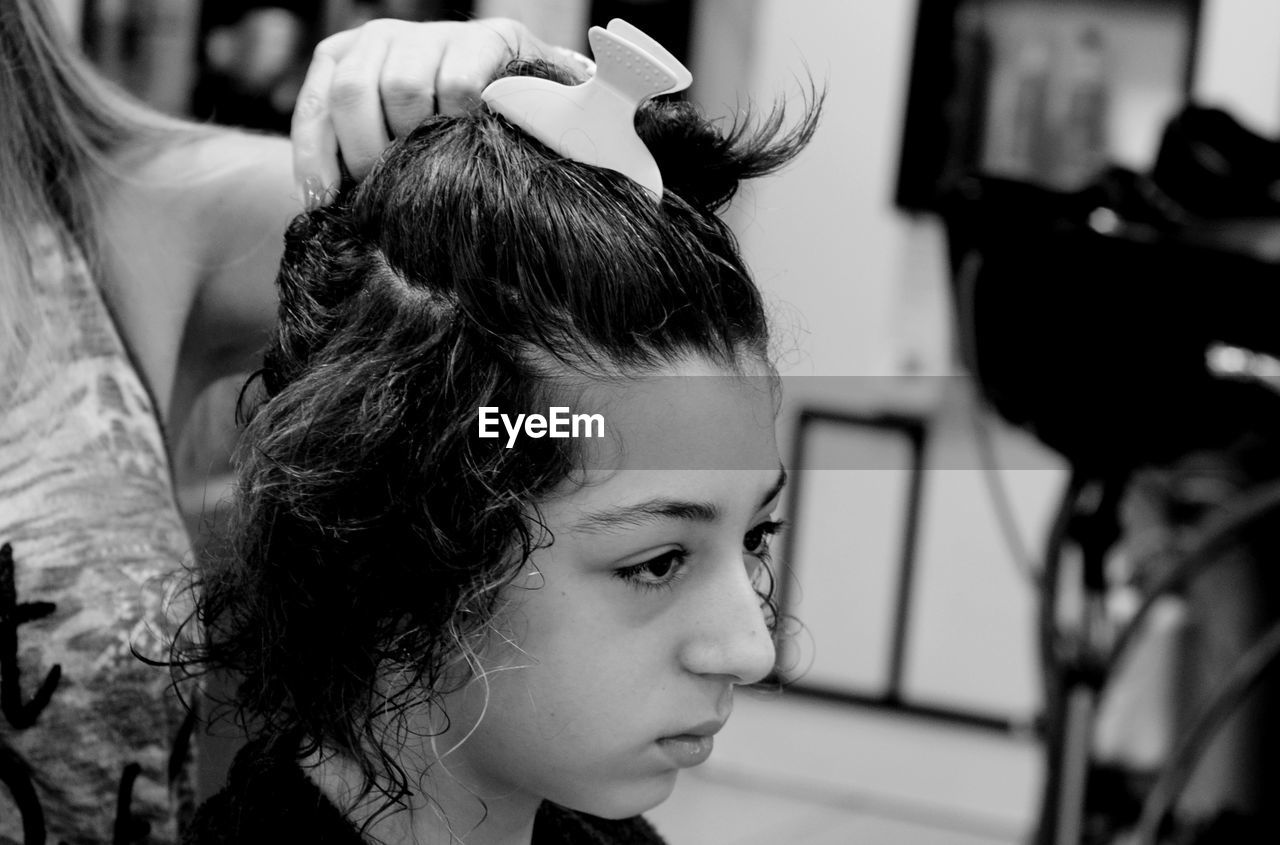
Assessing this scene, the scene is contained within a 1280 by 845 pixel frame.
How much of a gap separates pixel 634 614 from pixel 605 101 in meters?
0.25

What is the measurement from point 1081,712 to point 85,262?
1.35m

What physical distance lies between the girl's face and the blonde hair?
47 centimetres

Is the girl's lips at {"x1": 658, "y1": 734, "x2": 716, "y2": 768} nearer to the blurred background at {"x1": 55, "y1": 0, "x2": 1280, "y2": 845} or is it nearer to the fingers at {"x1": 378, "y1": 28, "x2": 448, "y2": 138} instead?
the fingers at {"x1": 378, "y1": 28, "x2": 448, "y2": 138}

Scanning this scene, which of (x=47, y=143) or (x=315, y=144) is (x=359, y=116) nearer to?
(x=315, y=144)

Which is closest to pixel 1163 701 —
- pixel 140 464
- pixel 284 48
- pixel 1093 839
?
pixel 1093 839

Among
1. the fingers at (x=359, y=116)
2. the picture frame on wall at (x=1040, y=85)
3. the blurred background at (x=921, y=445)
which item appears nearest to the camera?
the fingers at (x=359, y=116)

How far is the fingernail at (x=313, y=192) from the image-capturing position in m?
0.77

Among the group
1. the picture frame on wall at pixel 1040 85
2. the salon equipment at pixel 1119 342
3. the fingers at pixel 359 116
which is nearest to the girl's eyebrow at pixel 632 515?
the fingers at pixel 359 116

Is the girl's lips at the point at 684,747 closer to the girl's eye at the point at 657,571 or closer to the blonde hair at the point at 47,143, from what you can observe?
the girl's eye at the point at 657,571

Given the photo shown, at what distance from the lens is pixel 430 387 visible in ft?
2.17

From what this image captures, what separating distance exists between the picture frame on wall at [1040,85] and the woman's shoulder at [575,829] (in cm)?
230

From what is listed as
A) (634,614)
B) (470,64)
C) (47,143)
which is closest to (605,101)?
(470,64)

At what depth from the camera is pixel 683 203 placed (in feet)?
2.33

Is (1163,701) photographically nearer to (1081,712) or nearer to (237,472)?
(1081,712)
